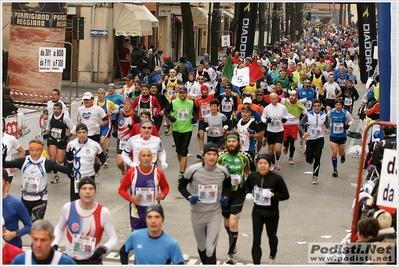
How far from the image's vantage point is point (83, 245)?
26.7 ft

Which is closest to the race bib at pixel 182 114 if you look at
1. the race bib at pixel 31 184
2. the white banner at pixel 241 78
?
the white banner at pixel 241 78

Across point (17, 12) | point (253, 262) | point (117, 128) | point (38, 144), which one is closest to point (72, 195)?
point (38, 144)

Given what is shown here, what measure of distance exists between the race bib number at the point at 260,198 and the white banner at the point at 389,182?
2.16 metres

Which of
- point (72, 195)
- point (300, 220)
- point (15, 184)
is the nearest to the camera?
point (72, 195)

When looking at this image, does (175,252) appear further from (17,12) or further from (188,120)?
(17,12)

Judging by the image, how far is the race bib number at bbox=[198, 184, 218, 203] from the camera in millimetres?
9812

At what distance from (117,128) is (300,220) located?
14.6 ft

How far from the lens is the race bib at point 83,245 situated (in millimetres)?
8109

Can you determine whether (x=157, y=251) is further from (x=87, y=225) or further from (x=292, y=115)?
(x=292, y=115)

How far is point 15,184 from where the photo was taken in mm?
15164

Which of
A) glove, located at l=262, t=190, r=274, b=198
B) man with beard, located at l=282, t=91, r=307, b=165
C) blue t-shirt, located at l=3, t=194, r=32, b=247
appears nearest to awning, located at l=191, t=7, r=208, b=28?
man with beard, located at l=282, t=91, r=307, b=165

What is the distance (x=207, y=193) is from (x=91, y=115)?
6283 mm

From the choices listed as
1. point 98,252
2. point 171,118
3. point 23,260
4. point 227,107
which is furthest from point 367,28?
point 23,260

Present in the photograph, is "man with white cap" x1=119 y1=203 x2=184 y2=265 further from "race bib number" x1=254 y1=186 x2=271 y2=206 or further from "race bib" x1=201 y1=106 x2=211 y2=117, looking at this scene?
"race bib" x1=201 y1=106 x2=211 y2=117
